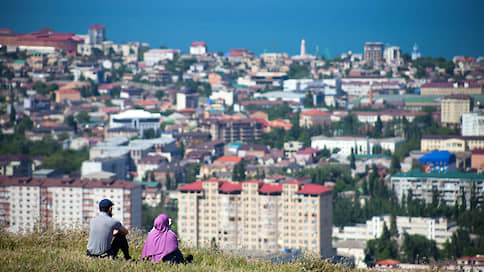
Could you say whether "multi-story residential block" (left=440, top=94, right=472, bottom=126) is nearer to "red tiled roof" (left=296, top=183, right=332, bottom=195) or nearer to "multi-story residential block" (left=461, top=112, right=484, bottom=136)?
"multi-story residential block" (left=461, top=112, right=484, bottom=136)

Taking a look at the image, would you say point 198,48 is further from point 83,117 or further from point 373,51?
point 83,117

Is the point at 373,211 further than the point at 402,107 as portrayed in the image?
No

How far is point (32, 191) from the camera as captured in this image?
67.4 ft

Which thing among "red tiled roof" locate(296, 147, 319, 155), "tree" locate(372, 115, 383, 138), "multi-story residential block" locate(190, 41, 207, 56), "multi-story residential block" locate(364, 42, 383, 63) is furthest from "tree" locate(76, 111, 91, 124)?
"multi-story residential block" locate(364, 42, 383, 63)

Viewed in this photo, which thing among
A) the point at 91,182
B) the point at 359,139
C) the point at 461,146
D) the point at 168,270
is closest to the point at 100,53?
the point at 359,139

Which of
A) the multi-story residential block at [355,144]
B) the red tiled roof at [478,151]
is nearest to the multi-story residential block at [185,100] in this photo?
the multi-story residential block at [355,144]

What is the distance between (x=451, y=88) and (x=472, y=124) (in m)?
8.87

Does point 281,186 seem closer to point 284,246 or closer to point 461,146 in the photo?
point 284,246

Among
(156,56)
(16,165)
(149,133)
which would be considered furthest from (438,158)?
(156,56)

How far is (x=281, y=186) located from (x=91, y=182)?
13.1 feet

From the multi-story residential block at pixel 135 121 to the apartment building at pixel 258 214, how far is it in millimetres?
16362

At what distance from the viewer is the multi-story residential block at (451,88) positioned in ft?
130

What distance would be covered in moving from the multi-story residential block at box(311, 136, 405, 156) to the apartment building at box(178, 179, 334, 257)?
→ 11355 mm

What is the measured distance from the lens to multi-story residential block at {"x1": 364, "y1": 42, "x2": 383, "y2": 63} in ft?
186
